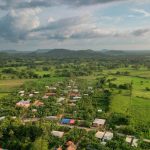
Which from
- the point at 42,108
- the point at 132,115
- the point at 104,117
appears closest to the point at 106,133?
the point at 104,117

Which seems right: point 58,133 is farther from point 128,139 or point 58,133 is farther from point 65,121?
point 128,139

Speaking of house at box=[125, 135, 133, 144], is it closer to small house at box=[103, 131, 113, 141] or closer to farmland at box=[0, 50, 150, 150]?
farmland at box=[0, 50, 150, 150]

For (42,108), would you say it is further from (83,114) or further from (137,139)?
(137,139)

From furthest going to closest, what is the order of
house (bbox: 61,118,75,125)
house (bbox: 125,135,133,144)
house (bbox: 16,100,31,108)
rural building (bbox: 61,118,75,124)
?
house (bbox: 16,100,31,108)
rural building (bbox: 61,118,75,124)
house (bbox: 61,118,75,125)
house (bbox: 125,135,133,144)

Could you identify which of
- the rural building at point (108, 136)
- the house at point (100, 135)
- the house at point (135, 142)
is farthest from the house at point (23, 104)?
the house at point (135, 142)

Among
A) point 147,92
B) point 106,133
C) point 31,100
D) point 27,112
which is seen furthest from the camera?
point 147,92

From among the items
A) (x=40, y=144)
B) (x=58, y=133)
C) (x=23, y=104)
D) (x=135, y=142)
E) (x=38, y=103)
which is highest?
(x=40, y=144)

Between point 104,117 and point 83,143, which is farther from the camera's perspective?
point 104,117

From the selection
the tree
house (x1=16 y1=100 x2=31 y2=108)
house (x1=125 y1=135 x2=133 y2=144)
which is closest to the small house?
house (x1=125 y1=135 x2=133 y2=144)

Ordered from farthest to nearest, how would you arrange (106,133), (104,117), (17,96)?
1. (17,96)
2. (104,117)
3. (106,133)

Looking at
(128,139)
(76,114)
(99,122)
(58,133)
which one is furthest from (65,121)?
(128,139)

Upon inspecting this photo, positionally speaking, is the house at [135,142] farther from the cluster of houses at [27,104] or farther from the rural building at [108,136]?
the cluster of houses at [27,104]
